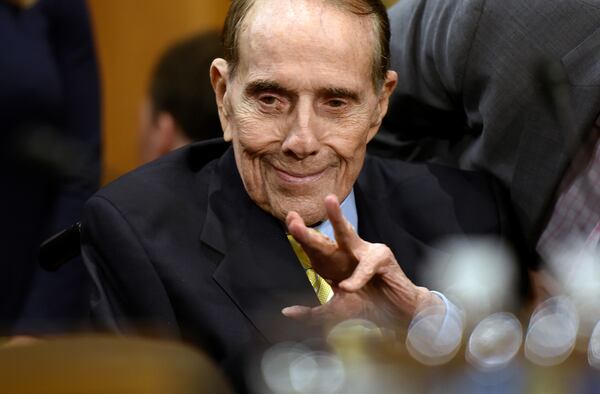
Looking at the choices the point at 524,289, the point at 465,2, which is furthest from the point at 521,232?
the point at 465,2

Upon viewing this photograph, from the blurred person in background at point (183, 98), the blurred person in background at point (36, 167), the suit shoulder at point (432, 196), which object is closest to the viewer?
the suit shoulder at point (432, 196)

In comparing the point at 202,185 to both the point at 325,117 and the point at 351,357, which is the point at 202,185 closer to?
the point at 325,117

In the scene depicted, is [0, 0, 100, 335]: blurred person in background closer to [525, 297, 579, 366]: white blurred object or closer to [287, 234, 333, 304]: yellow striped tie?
[287, 234, 333, 304]: yellow striped tie

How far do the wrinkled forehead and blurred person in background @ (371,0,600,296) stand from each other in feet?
0.90

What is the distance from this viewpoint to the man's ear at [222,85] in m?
1.35

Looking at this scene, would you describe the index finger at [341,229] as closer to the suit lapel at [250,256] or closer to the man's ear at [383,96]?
the suit lapel at [250,256]

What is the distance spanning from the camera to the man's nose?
→ 1260 mm

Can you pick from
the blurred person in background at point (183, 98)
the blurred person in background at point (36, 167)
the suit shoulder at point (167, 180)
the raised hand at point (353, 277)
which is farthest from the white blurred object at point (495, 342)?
the blurred person in background at point (183, 98)

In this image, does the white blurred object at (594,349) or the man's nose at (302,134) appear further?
the man's nose at (302,134)

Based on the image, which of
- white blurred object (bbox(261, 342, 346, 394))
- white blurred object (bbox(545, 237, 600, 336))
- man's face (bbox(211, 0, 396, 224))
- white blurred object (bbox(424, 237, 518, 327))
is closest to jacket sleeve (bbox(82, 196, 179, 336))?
man's face (bbox(211, 0, 396, 224))

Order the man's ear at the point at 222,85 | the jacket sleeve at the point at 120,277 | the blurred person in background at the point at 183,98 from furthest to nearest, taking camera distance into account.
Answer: the blurred person in background at the point at 183,98, the man's ear at the point at 222,85, the jacket sleeve at the point at 120,277

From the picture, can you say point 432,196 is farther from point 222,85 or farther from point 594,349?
point 594,349

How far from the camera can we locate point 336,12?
1.25m

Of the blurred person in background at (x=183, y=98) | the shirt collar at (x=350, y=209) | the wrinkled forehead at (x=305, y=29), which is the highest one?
the wrinkled forehead at (x=305, y=29)
